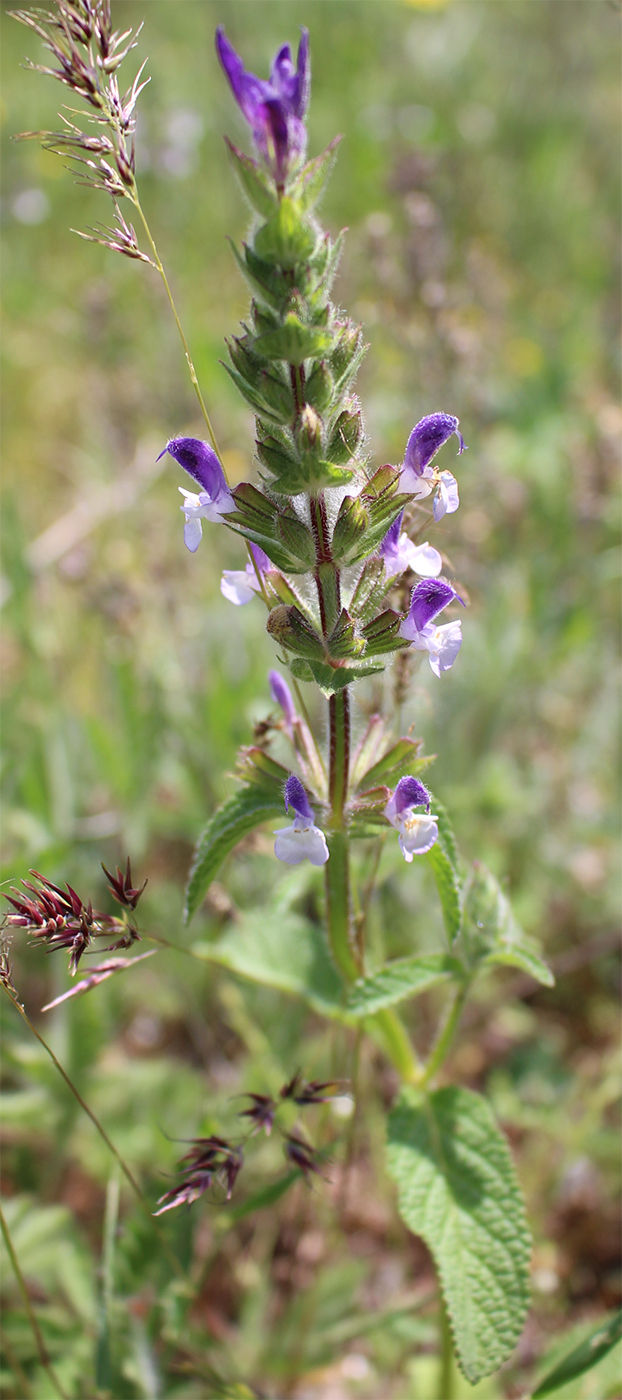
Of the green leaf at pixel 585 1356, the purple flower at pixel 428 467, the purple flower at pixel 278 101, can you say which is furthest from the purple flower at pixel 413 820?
the green leaf at pixel 585 1356

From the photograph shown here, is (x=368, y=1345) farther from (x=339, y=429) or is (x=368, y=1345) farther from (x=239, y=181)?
(x=239, y=181)

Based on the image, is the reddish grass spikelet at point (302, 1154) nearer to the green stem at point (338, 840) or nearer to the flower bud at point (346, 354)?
the green stem at point (338, 840)

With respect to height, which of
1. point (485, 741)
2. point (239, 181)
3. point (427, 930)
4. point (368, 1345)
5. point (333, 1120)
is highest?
point (239, 181)

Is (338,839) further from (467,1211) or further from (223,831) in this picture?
(467,1211)

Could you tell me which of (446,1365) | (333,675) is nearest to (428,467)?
(333,675)

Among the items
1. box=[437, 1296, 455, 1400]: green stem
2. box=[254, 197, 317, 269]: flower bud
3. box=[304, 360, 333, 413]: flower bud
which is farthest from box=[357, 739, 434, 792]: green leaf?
box=[437, 1296, 455, 1400]: green stem

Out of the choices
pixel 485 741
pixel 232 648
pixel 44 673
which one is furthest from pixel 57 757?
pixel 485 741
